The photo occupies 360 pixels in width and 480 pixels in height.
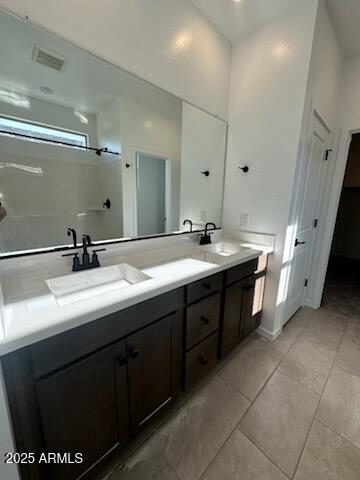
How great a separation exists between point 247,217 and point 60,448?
1991 mm

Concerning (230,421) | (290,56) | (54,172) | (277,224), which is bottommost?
(230,421)

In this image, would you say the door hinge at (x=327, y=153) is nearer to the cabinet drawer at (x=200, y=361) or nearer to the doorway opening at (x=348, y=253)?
the doorway opening at (x=348, y=253)

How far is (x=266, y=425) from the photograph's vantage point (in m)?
1.28

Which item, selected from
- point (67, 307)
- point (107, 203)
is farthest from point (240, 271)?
point (67, 307)

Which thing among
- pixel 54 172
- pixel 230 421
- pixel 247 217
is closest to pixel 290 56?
pixel 247 217

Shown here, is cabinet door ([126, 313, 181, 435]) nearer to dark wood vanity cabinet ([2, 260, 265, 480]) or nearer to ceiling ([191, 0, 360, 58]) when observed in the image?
dark wood vanity cabinet ([2, 260, 265, 480])

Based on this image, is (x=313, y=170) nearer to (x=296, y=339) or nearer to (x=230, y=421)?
(x=296, y=339)

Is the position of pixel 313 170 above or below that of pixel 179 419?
above

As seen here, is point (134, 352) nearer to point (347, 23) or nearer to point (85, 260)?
point (85, 260)

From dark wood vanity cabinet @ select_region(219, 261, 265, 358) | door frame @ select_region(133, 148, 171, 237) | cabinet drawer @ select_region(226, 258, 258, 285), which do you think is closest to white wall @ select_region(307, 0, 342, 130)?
door frame @ select_region(133, 148, 171, 237)

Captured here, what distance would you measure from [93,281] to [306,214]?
2.13 m

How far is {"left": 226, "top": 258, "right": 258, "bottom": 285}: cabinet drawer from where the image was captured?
1480mm

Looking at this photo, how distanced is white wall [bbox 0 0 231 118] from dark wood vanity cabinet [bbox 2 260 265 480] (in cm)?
143

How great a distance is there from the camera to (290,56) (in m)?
1.63
